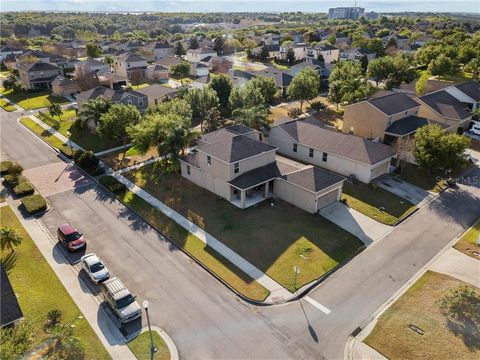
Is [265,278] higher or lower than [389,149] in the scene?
lower

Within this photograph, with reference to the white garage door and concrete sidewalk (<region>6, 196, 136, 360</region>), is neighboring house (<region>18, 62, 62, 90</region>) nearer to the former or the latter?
concrete sidewalk (<region>6, 196, 136, 360</region>)

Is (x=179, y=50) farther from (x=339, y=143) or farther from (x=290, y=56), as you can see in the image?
(x=339, y=143)

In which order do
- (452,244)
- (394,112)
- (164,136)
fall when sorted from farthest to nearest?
1. (394,112)
2. (164,136)
3. (452,244)

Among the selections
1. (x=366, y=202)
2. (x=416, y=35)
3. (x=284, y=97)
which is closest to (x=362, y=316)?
(x=366, y=202)

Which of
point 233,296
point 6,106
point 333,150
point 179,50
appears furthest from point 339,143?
point 179,50

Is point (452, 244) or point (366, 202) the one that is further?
point (366, 202)

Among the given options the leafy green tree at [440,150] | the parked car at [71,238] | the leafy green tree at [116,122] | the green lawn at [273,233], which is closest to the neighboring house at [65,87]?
the leafy green tree at [116,122]

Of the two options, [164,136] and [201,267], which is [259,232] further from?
[164,136]

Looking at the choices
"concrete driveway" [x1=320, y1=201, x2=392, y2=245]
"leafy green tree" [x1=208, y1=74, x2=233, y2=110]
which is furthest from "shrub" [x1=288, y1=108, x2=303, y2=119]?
"concrete driveway" [x1=320, y1=201, x2=392, y2=245]
